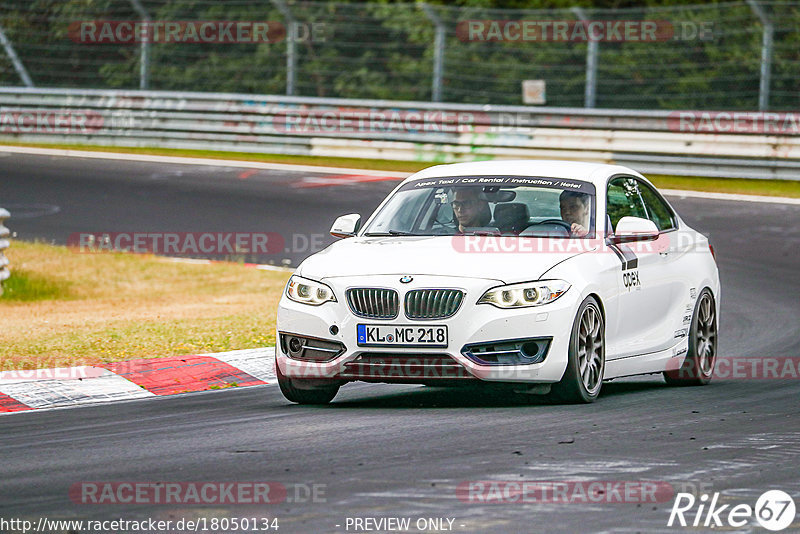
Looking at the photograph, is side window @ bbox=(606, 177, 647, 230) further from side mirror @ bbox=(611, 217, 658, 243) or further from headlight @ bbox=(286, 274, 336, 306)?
headlight @ bbox=(286, 274, 336, 306)

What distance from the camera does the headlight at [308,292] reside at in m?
8.98

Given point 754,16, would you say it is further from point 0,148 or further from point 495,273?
point 495,273

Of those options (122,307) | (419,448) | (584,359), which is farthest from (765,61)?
(419,448)

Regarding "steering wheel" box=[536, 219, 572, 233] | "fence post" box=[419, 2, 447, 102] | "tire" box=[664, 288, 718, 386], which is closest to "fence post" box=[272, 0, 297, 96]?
"fence post" box=[419, 2, 447, 102]

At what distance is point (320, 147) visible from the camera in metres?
27.6

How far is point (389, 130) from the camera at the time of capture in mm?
26625

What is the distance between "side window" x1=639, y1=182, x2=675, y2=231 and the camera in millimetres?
10820

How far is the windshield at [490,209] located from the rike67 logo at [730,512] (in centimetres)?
358

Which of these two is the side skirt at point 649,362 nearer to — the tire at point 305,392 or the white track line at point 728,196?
the tire at point 305,392

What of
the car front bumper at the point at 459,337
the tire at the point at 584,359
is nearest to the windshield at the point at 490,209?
the tire at the point at 584,359

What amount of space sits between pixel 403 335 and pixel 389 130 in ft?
59.5

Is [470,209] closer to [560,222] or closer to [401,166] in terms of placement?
[560,222]

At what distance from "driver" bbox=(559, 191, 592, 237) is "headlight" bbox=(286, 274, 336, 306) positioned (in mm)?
1763

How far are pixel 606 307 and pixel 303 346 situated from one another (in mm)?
1896
